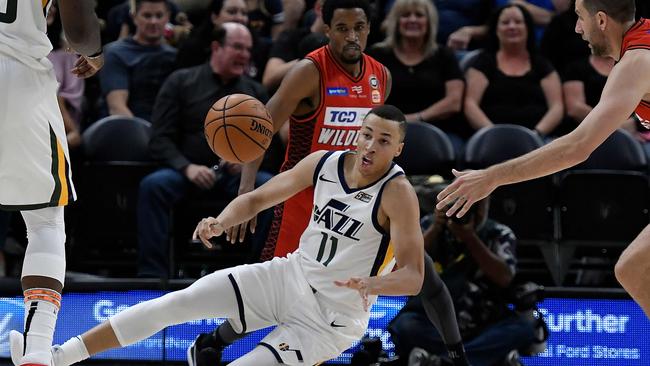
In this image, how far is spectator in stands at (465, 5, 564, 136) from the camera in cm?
860

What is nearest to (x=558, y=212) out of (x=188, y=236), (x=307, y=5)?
(x=188, y=236)

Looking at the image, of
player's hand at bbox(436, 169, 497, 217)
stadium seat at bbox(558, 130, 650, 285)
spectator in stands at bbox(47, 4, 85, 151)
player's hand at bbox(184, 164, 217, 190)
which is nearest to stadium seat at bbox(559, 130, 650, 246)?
stadium seat at bbox(558, 130, 650, 285)

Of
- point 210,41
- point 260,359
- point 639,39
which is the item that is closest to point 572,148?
point 639,39

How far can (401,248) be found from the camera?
5172mm

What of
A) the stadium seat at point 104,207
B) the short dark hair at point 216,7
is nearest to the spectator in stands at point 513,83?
the short dark hair at point 216,7

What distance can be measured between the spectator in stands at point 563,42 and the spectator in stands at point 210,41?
2248 millimetres

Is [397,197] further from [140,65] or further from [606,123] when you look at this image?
[140,65]

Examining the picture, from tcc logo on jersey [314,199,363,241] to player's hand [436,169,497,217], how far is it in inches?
47.1

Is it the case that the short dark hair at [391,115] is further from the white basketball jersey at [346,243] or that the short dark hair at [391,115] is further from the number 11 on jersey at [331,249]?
the number 11 on jersey at [331,249]

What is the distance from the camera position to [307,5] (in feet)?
33.5

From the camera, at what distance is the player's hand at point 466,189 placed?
4.13 m

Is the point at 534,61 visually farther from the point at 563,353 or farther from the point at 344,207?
the point at 344,207

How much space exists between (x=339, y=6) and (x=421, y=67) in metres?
2.51

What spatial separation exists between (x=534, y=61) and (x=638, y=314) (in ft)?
8.22
